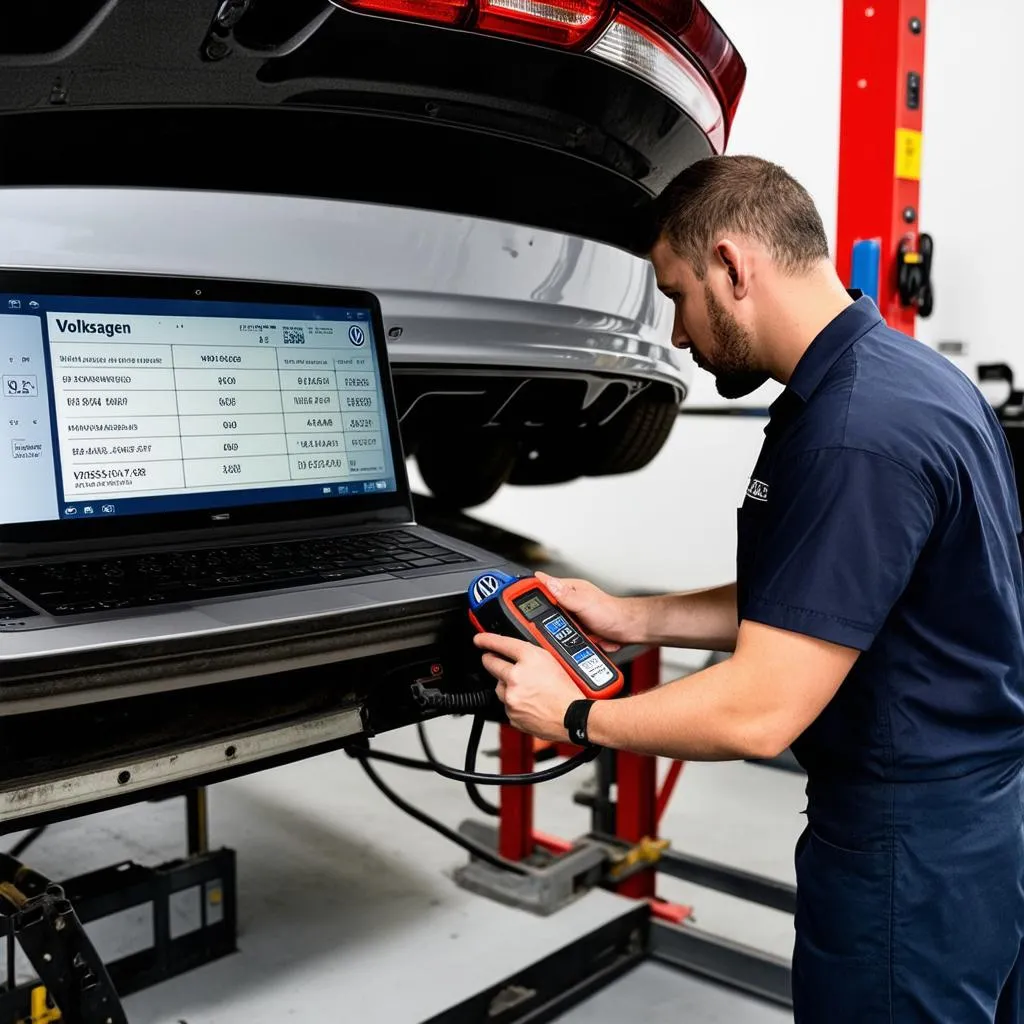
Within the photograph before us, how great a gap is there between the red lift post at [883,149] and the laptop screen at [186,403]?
4.95 feet

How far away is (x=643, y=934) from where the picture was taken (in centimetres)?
205

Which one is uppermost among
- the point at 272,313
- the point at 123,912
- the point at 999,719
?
the point at 272,313

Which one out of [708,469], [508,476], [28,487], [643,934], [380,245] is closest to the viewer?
[28,487]

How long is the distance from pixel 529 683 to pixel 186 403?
1.43 ft

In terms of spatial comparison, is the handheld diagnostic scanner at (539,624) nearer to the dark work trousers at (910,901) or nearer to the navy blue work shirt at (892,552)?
the navy blue work shirt at (892,552)

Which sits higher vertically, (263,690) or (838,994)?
(263,690)

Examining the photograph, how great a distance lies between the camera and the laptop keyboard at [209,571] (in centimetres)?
90

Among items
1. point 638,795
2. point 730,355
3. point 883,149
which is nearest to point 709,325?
point 730,355

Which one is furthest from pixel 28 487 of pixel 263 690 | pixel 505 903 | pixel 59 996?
pixel 505 903

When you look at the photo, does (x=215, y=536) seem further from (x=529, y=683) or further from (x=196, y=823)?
(x=196, y=823)

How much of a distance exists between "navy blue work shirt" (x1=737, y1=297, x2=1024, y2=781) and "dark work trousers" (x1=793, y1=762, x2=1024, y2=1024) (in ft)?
0.11

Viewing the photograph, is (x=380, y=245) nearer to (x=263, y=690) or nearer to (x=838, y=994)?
(x=263, y=690)

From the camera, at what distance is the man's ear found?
3.78 ft

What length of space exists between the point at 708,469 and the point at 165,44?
302cm
